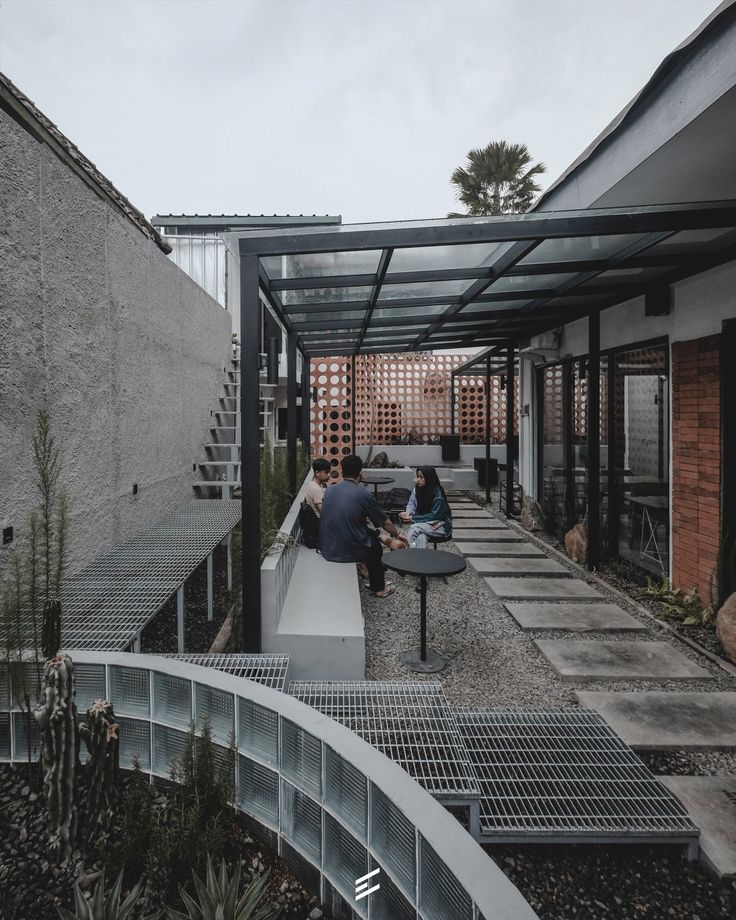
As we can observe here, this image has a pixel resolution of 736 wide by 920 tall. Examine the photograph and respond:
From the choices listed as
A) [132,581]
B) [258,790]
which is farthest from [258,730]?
[132,581]

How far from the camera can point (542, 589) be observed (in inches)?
208

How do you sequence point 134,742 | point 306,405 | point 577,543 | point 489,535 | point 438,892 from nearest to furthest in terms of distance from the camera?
point 438,892 < point 134,742 < point 577,543 < point 489,535 < point 306,405

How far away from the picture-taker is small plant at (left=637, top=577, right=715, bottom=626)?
171 inches

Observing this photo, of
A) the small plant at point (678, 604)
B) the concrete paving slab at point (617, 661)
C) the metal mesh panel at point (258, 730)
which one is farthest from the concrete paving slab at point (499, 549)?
the metal mesh panel at point (258, 730)

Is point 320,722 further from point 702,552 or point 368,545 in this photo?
point 702,552

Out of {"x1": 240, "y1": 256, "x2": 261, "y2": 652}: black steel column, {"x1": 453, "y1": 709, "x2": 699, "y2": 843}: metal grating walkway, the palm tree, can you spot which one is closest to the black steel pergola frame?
{"x1": 240, "y1": 256, "x2": 261, "y2": 652}: black steel column

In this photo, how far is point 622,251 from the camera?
12.5ft

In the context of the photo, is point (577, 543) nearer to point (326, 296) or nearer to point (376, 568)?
point (376, 568)

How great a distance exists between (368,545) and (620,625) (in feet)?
7.18

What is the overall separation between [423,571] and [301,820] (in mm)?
2085

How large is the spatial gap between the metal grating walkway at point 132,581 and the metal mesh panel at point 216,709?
0.54 metres

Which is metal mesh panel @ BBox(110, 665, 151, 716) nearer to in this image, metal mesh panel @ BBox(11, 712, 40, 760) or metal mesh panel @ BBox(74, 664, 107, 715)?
metal mesh panel @ BBox(74, 664, 107, 715)

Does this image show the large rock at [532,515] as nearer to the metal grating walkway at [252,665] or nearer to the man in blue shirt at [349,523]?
the man in blue shirt at [349,523]

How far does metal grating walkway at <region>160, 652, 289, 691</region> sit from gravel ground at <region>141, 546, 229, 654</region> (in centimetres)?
88
